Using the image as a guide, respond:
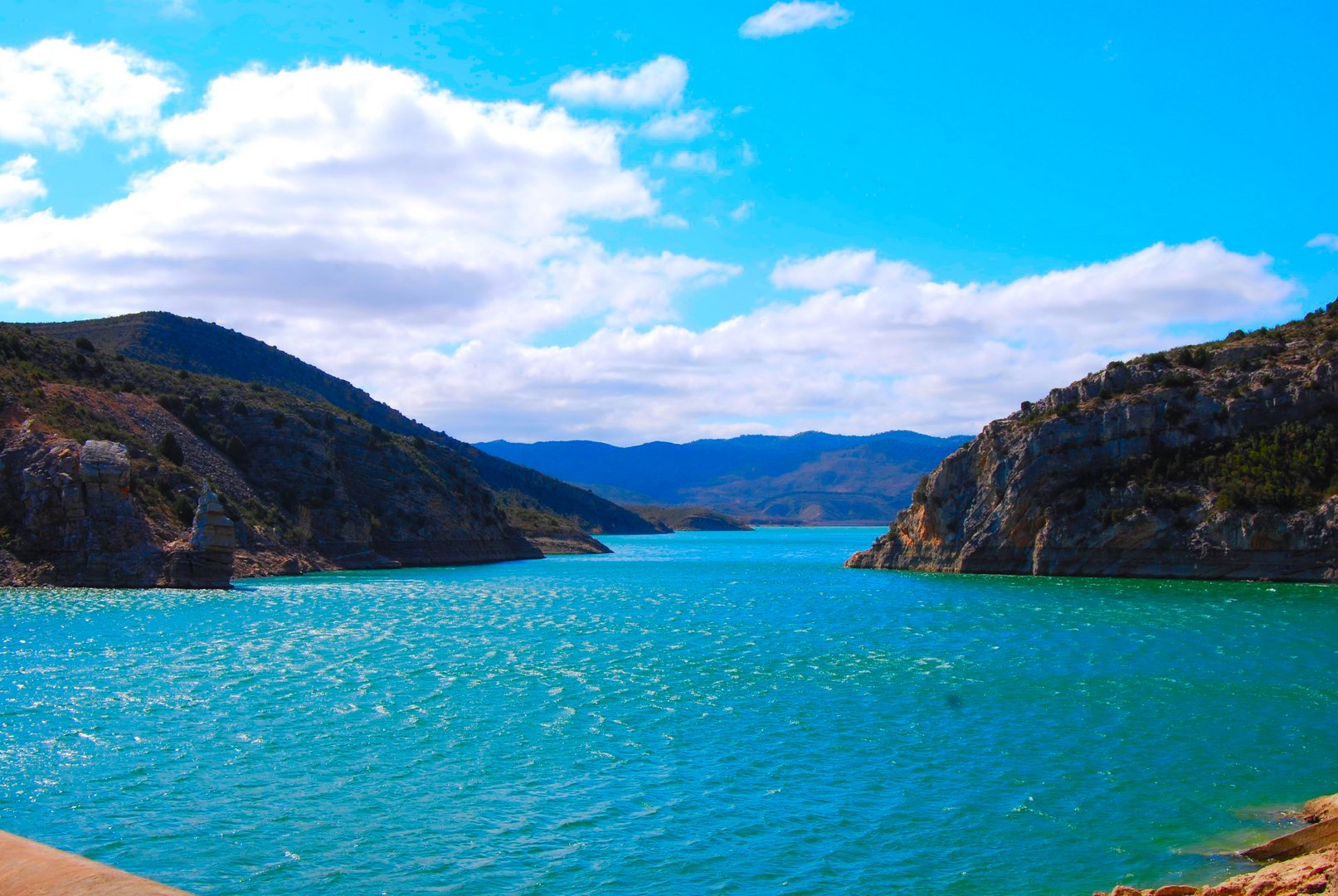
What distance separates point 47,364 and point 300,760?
74264 millimetres

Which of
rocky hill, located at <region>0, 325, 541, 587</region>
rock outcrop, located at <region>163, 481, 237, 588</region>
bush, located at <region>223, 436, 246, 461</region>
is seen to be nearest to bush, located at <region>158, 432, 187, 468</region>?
rocky hill, located at <region>0, 325, 541, 587</region>

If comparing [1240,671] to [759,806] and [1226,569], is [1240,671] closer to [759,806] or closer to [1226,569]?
[759,806]

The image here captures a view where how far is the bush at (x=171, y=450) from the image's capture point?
3141 inches

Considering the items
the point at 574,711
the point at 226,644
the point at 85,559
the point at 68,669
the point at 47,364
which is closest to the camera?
the point at 574,711

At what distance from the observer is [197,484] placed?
249ft

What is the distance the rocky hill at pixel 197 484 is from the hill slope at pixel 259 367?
24.2 meters

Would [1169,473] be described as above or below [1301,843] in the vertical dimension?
above

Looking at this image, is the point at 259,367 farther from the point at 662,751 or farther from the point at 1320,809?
the point at 1320,809

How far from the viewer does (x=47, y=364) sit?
80.9 m

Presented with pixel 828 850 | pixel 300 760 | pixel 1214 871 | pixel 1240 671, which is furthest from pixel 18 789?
pixel 1240 671

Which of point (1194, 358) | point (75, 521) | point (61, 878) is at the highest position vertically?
point (1194, 358)

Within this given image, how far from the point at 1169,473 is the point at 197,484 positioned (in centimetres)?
7198

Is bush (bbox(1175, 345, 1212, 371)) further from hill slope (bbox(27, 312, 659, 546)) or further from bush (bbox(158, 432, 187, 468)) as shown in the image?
hill slope (bbox(27, 312, 659, 546))

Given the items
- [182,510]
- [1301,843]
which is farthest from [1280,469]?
[182,510]
